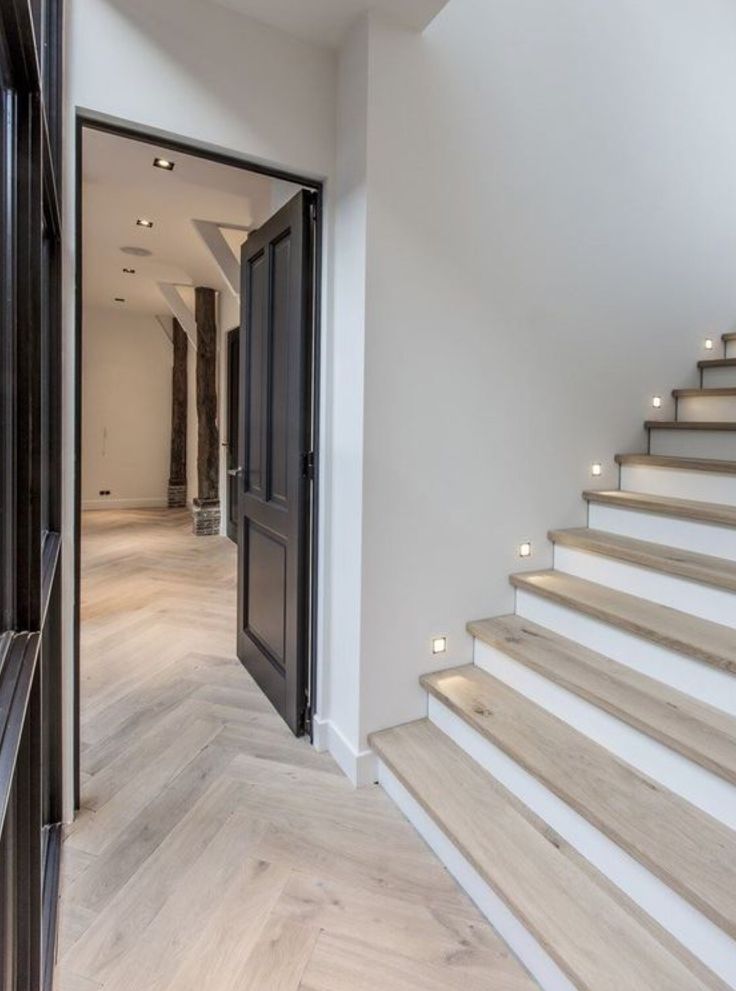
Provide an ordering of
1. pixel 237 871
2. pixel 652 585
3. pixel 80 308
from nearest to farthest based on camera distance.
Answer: pixel 237 871, pixel 80 308, pixel 652 585

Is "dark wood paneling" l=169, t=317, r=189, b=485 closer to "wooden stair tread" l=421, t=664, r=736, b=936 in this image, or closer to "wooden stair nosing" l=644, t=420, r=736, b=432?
"wooden stair nosing" l=644, t=420, r=736, b=432

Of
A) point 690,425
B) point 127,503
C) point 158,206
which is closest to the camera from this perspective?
point 690,425

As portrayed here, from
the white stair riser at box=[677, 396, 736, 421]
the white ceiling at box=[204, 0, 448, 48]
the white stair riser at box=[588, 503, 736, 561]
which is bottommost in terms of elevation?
the white stair riser at box=[588, 503, 736, 561]

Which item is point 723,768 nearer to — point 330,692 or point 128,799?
point 330,692

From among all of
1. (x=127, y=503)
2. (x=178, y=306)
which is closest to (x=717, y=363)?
(x=178, y=306)

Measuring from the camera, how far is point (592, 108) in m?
2.44

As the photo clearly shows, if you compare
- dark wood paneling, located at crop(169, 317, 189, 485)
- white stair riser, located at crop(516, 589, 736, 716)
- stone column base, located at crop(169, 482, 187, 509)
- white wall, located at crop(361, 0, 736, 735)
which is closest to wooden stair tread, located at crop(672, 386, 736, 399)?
white wall, located at crop(361, 0, 736, 735)

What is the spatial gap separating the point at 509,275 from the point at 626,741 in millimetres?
1765

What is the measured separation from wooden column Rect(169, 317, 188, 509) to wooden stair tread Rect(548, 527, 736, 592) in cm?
703

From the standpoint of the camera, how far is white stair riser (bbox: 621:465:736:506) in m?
2.24

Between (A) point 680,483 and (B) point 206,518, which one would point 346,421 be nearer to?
(A) point 680,483

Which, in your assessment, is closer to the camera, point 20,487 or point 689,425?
point 20,487

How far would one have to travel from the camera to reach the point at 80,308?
1.79 meters

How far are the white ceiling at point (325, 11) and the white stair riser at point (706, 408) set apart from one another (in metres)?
2.10
